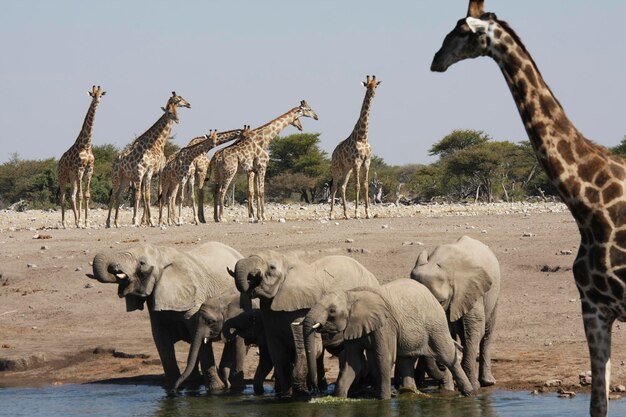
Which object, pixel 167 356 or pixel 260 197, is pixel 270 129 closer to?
pixel 260 197

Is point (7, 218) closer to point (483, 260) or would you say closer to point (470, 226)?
point (470, 226)

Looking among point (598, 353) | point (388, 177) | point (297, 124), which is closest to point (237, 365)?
point (598, 353)

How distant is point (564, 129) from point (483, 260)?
4225 mm

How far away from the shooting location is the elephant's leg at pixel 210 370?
1218cm

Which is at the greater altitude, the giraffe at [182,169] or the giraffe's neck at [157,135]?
the giraffe's neck at [157,135]

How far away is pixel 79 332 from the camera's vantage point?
15555 mm

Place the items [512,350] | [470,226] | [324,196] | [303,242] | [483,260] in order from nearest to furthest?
[483,260] → [512,350] → [303,242] → [470,226] → [324,196]

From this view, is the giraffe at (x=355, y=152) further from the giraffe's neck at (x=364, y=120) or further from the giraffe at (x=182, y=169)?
the giraffe at (x=182, y=169)

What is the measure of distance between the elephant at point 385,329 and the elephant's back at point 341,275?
61 centimetres

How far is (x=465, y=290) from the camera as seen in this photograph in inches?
464

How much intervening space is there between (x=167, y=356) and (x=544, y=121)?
5.39m

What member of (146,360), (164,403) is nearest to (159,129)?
(146,360)

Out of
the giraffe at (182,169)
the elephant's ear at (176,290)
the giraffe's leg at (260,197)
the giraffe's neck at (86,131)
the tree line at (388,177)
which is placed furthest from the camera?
the tree line at (388,177)

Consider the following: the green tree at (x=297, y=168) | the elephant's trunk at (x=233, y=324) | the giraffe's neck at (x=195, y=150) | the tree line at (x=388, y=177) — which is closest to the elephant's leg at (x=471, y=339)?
the elephant's trunk at (x=233, y=324)
